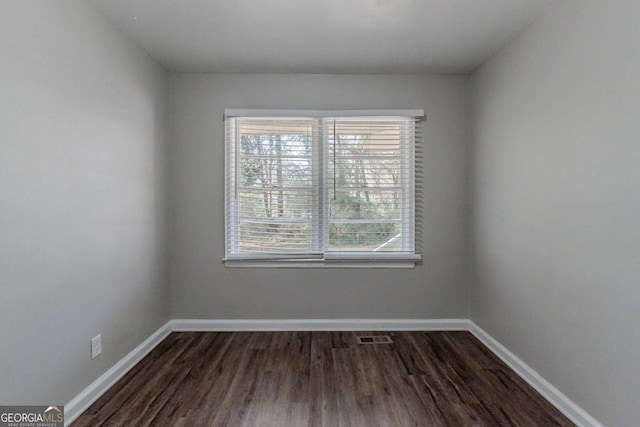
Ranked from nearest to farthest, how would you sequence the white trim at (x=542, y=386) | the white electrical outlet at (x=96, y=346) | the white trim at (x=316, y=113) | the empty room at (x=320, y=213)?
the empty room at (x=320, y=213)
the white trim at (x=542, y=386)
the white electrical outlet at (x=96, y=346)
the white trim at (x=316, y=113)

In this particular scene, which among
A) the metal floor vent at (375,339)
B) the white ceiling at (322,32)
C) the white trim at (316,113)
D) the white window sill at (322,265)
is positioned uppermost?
the white ceiling at (322,32)

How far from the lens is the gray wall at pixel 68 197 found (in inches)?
60.4

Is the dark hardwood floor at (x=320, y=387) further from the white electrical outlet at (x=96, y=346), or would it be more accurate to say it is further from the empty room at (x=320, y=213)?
the white electrical outlet at (x=96, y=346)

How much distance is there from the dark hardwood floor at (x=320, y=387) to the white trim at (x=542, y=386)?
0.15 feet

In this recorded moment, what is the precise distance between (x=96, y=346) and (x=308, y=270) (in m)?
1.75

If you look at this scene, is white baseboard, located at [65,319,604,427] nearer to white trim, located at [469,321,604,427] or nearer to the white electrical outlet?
white trim, located at [469,321,604,427]

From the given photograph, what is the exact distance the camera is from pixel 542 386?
2.12 metres

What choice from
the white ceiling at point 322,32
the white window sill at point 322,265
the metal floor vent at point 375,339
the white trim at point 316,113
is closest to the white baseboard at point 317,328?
the metal floor vent at point 375,339

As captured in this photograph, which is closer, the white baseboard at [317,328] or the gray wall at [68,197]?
the gray wall at [68,197]

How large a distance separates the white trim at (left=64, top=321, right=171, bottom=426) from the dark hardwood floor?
4 centimetres

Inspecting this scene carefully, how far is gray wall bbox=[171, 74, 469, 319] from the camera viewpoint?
313 cm

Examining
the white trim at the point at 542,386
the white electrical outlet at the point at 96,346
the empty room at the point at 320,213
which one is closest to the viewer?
the empty room at the point at 320,213

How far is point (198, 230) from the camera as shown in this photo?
316 centimetres

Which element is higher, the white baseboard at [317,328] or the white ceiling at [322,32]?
the white ceiling at [322,32]
